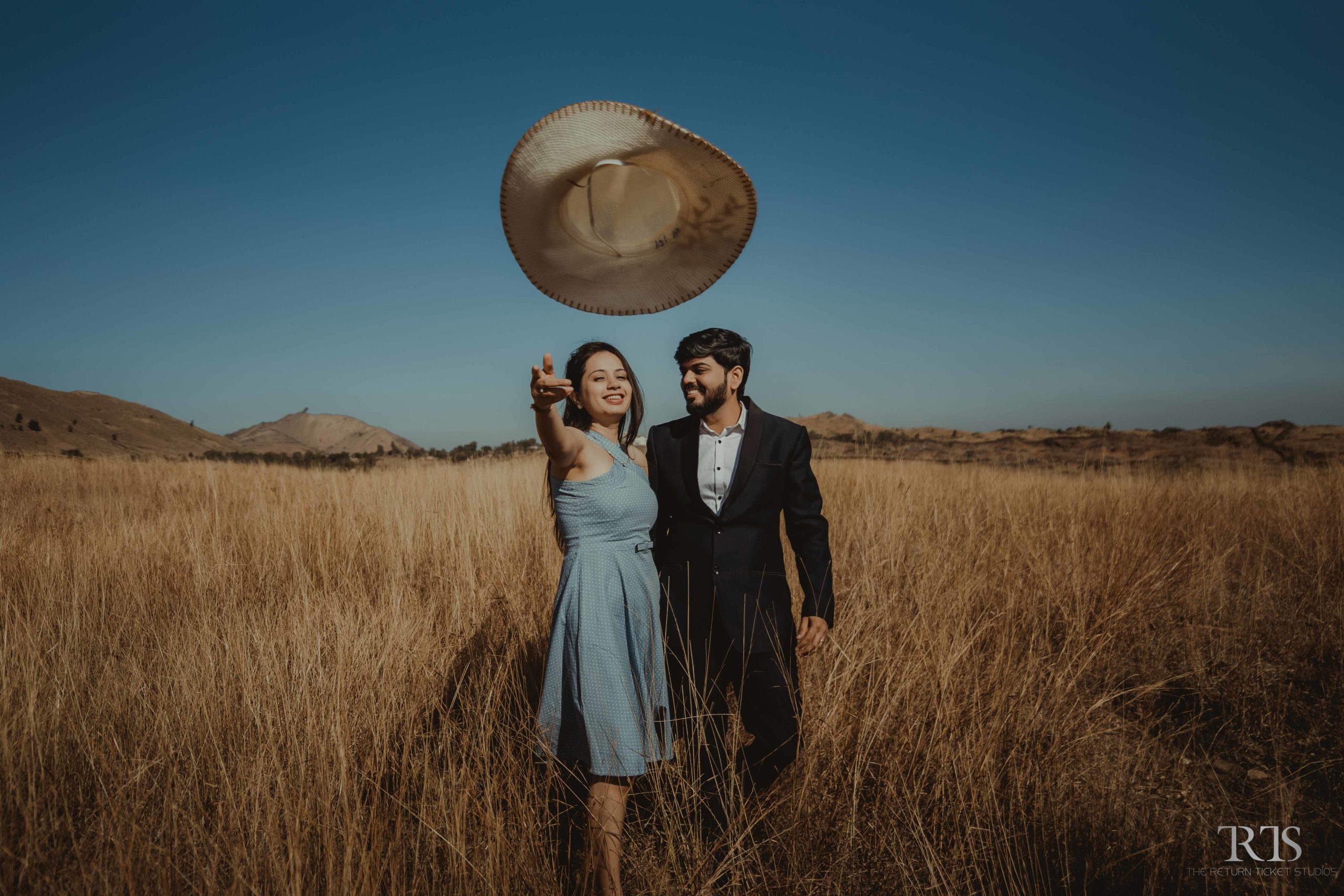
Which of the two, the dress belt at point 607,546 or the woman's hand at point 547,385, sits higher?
the woman's hand at point 547,385

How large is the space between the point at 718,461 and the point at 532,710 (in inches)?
61.7

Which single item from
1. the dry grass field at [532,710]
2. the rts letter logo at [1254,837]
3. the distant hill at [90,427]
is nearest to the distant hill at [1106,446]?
the dry grass field at [532,710]

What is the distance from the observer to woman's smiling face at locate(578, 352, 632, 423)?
7.24ft

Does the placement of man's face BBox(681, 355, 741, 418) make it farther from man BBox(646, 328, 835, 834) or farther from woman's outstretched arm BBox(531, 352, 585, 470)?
woman's outstretched arm BBox(531, 352, 585, 470)

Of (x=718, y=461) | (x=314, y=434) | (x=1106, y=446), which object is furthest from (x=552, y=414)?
(x=314, y=434)

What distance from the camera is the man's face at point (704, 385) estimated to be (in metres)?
2.30

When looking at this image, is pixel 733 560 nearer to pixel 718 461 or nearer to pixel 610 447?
pixel 718 461

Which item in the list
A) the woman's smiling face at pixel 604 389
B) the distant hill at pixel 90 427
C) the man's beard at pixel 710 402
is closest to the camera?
the woman's smiling face at pixel 604 389

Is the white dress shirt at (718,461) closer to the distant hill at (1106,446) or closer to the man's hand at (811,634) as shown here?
the man's hand at (811,634)

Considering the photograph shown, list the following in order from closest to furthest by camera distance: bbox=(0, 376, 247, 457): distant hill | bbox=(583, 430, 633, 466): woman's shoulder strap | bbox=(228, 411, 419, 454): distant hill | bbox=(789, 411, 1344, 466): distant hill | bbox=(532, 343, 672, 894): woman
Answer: bbox=(532, 343, 672, 894): woman, bbox=(583, 430, 633, 466): woman's shoulder strap, bbox=(789, 411, 1344, 466): distant hill, bbox=(0, 376, 247, 457): distant hill, bbox=(228, 411, 419, 454): distant hill

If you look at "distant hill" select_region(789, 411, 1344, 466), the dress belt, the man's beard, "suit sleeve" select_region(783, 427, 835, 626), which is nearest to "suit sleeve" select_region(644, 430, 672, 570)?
the man's beard

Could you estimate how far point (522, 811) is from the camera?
1823 mm

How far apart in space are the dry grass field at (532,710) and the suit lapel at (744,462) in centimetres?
97

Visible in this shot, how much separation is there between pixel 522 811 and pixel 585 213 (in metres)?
2.05
